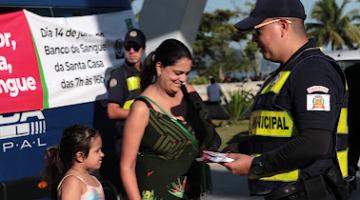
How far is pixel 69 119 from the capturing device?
576 centimetres

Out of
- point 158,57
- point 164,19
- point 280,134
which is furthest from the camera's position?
point 164,19

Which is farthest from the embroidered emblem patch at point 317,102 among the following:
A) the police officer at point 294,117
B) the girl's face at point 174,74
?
the girl's face at point 174,74

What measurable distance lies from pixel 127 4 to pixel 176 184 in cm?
341

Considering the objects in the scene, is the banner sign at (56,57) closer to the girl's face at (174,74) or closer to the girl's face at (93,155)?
the girl's face at (93,155)

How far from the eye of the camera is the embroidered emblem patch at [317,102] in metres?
2.58

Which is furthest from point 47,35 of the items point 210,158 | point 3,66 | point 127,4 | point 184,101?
point 210,158

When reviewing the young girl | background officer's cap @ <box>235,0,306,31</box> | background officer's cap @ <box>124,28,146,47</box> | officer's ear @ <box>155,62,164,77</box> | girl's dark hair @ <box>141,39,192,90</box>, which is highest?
background officer's cap @ <box>235,0,306,31</box>

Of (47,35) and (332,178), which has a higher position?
(47,35)

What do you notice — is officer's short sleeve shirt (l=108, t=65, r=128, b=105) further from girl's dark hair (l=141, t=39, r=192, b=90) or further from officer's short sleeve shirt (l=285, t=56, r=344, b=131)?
officer's short sleeve shirt (l=285, t=56, r=344, b=131)

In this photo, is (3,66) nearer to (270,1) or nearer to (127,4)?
(127,4)

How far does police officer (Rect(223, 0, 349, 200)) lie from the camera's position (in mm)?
2600

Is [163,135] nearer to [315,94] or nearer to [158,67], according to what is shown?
[158,67]

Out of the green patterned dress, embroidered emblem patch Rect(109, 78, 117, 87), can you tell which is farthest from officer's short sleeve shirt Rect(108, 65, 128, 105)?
the green patterned dress

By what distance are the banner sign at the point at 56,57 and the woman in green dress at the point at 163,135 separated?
5.96 ft
